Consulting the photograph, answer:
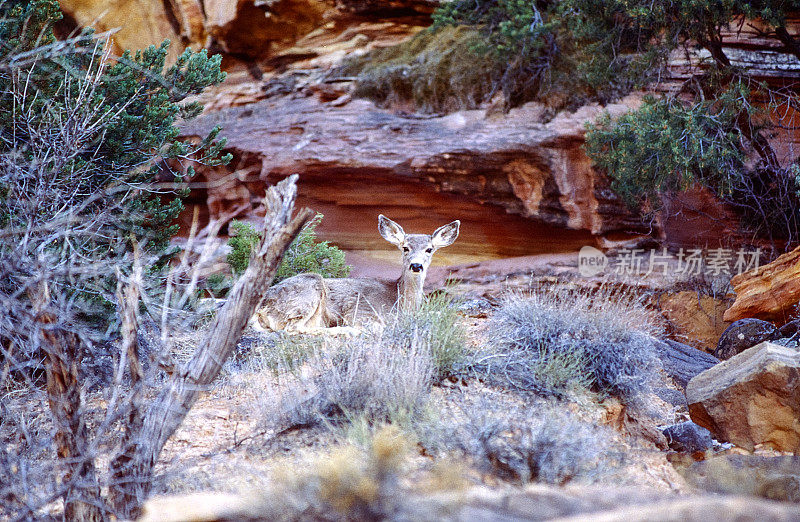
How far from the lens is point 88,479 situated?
173 inches

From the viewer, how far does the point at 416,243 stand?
9.09 metres

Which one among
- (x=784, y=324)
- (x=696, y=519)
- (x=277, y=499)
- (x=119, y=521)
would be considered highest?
(x=696, y=519)

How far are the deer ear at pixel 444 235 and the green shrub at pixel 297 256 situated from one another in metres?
2.46

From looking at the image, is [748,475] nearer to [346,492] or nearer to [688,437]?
[346,492]

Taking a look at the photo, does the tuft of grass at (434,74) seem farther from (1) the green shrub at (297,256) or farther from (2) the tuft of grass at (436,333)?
(2) the tuft of grass at (436,333)

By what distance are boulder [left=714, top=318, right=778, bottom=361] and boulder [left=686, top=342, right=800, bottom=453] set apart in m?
3.66

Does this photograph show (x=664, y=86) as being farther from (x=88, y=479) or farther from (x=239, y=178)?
(x=88, y=479)

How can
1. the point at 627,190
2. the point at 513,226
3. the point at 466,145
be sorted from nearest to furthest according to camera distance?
the point at 627,190 → the point at 466,145 → the point at 513,226

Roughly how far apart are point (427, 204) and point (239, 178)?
4.51 metres

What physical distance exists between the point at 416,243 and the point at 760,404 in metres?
4.46

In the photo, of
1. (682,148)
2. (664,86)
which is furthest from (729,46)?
(682,148)

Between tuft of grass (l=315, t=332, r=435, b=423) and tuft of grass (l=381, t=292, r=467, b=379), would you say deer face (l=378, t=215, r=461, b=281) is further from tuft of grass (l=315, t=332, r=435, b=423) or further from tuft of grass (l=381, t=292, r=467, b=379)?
tuft of grass (l=315, t=332, r=435, b=423)

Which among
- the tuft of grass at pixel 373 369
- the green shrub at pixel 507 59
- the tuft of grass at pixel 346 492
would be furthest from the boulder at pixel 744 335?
the tuft of grass at pixel 346 492

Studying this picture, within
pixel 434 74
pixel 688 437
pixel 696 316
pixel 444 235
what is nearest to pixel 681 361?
pixel 688 437
